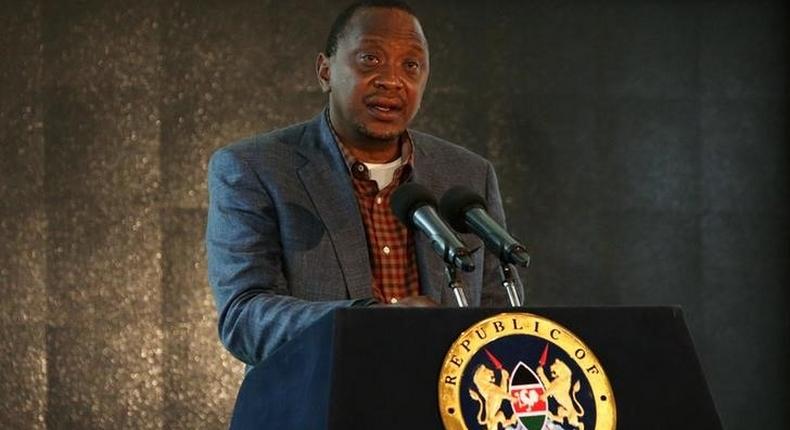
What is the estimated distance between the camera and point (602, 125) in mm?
4254

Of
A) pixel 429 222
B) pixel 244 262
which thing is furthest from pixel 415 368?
pixel 244 262

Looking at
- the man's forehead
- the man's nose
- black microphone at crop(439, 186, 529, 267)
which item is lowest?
black microphone at crop(439, 186, 529, 267)

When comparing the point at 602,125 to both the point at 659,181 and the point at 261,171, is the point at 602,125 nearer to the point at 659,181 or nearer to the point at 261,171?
the point at 659,181

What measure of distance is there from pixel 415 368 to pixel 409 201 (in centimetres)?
36

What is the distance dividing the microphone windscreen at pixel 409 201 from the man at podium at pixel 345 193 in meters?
0.40

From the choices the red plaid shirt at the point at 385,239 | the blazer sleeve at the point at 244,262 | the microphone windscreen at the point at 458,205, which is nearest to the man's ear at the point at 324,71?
the red plaid shirt at the point at 385,239

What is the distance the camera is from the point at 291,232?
7.70 ft

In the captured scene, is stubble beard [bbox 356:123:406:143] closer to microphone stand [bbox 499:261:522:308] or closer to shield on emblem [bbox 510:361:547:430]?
microphone stand [bbox 499:261:522:308]

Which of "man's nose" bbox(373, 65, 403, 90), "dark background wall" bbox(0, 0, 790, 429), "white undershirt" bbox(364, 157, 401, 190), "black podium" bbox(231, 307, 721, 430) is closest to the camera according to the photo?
"black podium" bbox(231, 307, 721, 430)

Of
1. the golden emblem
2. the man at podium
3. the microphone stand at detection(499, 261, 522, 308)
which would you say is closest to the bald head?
the man at podium

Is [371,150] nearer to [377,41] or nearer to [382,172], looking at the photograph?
[382,172]

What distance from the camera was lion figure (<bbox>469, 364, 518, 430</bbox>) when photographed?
5.08 feet

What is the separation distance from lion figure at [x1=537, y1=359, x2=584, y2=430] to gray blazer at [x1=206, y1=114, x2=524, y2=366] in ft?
2.22

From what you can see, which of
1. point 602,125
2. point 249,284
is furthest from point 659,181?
point 249,284
